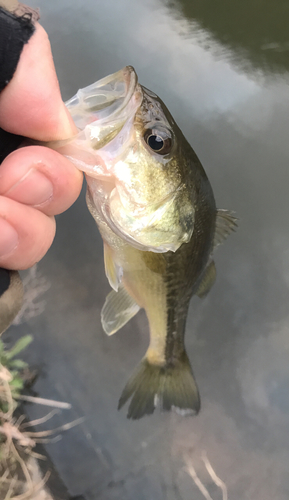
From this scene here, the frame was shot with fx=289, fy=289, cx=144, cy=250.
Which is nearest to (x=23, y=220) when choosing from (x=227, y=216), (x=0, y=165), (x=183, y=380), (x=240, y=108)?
(x=0, y=165)

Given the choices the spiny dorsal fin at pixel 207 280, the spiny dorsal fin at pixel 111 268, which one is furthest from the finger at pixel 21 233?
the spiny dorsal fin at pixel 207 280

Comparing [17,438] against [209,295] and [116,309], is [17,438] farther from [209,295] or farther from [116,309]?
[209,295]

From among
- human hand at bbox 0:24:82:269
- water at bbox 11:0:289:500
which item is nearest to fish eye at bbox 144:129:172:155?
A: human hand at bbox 0:24:82:269

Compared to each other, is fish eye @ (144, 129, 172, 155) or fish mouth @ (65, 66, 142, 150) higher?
fish mouth @ (65, 66, 142, 150)

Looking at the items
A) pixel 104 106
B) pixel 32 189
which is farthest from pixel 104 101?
pixel 32 189

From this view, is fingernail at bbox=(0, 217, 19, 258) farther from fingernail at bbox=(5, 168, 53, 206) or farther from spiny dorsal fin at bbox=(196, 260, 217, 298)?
spiny dorsal fin at bbox=(196, 260, 217, 298)
